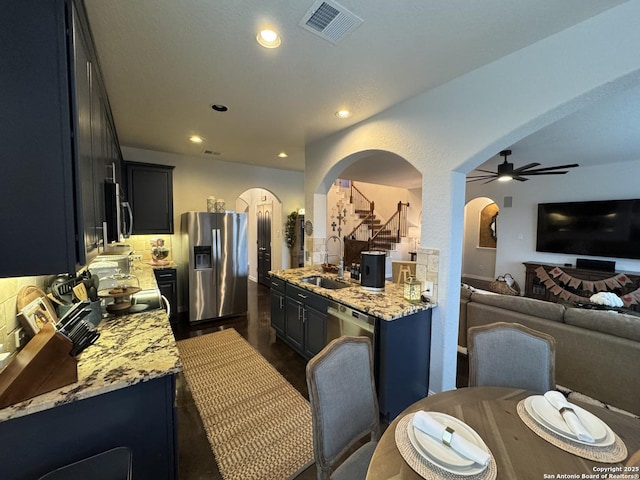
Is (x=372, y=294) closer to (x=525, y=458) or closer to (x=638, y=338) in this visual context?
(x=525, y=458)

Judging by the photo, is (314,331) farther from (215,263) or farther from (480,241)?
(480,241)

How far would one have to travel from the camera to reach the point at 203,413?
237cm

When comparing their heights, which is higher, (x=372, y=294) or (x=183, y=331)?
(x=372, y=294)

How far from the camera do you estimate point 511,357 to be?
164cm

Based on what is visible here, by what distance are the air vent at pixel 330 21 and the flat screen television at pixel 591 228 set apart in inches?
261

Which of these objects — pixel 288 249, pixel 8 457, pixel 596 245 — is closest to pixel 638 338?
pixel 8 457

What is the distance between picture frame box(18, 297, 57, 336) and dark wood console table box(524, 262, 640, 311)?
23.6 feet

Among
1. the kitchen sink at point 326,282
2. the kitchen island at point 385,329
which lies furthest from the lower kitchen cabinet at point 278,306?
the kitchen island at point 385,329

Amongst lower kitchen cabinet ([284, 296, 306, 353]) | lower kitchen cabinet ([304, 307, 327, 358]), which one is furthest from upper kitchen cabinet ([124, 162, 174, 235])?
lower kitchen cabinet ([304, 307, 327, 358])

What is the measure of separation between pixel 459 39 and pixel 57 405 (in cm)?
285

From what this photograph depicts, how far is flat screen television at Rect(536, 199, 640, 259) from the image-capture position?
16.8ft

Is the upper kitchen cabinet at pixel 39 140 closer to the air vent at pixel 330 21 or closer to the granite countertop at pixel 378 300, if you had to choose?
the air vent at pixel 330 21

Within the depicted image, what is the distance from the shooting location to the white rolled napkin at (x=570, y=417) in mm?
1046

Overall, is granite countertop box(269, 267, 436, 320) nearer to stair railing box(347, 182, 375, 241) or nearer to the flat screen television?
the flat screen television
